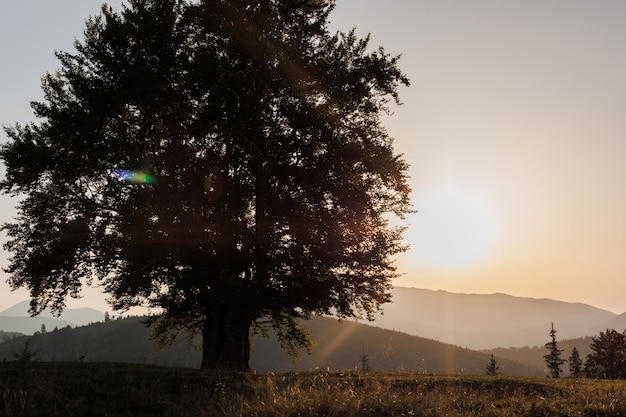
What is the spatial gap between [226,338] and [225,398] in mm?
9717

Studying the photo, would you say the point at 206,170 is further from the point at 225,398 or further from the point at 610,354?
the point at 610,354

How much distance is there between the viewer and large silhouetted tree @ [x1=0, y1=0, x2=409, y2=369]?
61.2ft

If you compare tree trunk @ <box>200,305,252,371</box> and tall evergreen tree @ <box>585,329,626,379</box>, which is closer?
tree trunk @ <box>200,305,252,371</box>

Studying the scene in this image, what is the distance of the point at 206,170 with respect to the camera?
20.2 metres

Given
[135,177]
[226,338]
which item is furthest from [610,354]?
[135,177]

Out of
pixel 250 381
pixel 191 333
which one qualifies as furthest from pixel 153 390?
pixel 191 333

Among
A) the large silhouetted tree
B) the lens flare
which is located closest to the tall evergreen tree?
the large silhouetted tree

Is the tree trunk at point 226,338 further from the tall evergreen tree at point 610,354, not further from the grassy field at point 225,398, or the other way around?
the tall evergreen tree at point 610,354

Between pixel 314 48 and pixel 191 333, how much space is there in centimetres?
1528

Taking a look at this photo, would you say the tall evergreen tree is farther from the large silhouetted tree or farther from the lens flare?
the lens flare

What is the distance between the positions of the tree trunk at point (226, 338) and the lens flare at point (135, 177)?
6.04m

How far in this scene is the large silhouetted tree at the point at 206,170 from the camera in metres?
18.6

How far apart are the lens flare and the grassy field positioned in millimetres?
6682

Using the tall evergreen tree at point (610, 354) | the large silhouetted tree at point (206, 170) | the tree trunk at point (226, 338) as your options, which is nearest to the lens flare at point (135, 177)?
the large silhouetted tree at point (206, 170)
